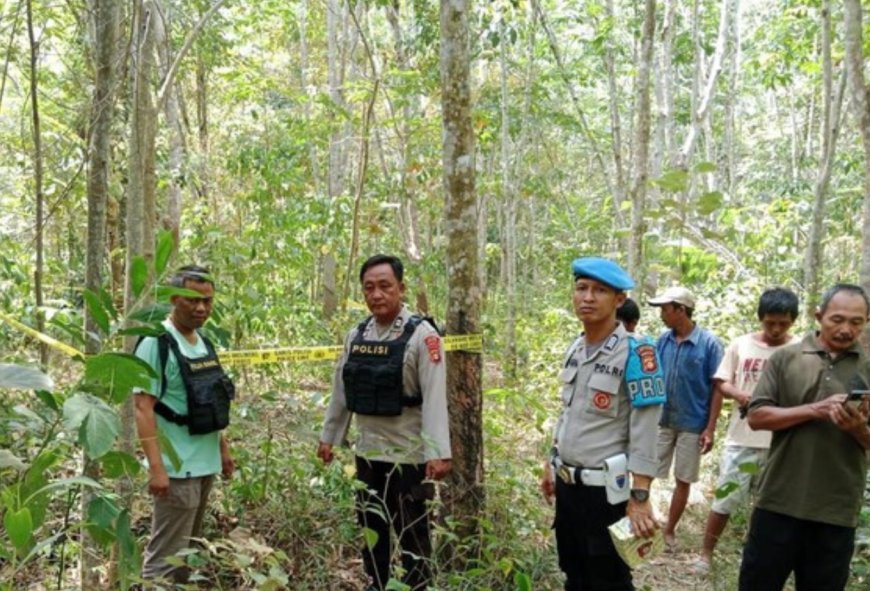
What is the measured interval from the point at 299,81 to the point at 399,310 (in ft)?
44.6

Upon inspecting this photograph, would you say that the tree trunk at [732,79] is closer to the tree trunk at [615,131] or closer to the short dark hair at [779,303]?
the tree trunk at [615,131]

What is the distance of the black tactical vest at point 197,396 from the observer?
301cm

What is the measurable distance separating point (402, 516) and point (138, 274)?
1874mm

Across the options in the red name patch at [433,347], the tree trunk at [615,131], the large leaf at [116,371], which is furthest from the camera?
the tree trunk at [615,131]

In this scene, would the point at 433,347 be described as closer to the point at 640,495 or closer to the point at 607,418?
the point at 607,418

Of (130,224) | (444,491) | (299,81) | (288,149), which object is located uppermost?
(299,81)

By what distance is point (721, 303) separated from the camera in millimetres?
7832

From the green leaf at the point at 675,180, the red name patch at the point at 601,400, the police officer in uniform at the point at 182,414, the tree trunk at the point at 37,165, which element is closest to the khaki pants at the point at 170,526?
the police officer in uniform at the point at 182,414

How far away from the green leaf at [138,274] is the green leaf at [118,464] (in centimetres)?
40

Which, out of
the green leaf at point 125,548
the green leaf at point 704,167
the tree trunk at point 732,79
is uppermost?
the tree trunk at point 732,79

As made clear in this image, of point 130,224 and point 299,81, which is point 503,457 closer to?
point 130,224

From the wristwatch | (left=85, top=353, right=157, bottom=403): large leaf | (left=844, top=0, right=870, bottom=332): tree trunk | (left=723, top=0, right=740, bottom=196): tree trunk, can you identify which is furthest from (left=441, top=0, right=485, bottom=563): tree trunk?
(left=723, top=0, right=740, bottom=196): tree trunk

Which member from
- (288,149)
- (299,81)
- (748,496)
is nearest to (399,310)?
(748,496)

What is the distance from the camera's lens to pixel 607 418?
2865 mm
